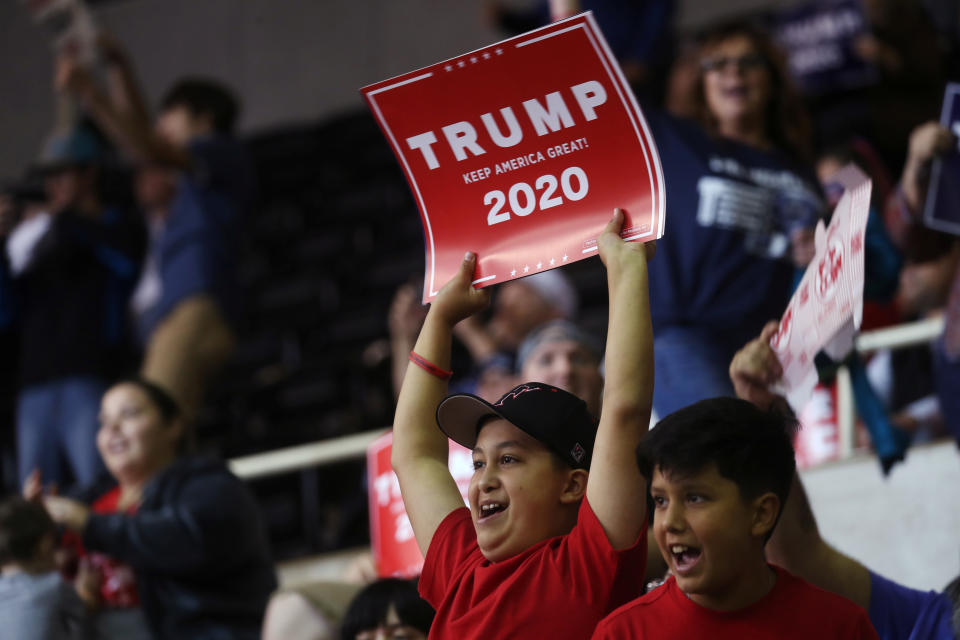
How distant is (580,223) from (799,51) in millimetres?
5194

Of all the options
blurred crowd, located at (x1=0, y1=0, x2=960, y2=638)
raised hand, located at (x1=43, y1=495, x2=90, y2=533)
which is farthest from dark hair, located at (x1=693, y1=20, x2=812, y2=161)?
raised hand, located at (x1=43, y1=495, x2=90, y2=533)

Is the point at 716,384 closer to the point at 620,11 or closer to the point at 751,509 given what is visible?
the point at 751,509

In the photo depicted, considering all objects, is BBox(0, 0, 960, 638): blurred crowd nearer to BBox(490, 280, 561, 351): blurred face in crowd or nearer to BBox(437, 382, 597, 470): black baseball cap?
BBox(490, 280, 561, 351): blurred face in crowd

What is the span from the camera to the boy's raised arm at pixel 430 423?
2502mm

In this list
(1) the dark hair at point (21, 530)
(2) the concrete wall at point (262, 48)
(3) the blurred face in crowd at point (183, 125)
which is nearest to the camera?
(1) the dark hair at point (21, 530)

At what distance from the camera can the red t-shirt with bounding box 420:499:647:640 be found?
218 cm

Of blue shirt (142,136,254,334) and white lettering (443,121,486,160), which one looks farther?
blue shirt (142,136,254,334)

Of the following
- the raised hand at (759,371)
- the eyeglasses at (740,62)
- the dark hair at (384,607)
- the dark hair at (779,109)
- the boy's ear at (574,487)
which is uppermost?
the eyeglasses at (740,62)

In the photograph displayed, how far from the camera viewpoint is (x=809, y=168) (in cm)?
378

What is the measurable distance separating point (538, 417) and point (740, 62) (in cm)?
170

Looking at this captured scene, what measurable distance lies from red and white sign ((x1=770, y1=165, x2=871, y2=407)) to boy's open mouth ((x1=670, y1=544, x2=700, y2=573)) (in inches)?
16.9

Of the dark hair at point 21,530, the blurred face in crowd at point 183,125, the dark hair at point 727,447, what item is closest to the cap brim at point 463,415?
the dark hair at point 727,447

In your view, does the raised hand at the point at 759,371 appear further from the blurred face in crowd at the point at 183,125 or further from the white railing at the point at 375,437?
the blurred face in crowd at the point at 183,125

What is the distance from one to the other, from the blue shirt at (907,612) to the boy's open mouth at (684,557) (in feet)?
2.15
